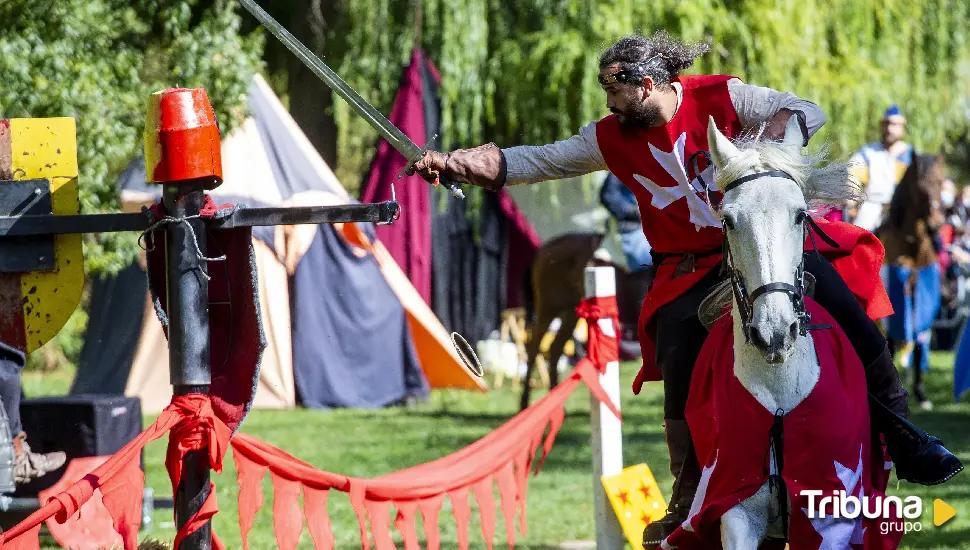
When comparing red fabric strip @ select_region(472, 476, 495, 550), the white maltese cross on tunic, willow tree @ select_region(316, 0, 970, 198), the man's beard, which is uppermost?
willow tree @ select_region(316, 0, 970, 198)

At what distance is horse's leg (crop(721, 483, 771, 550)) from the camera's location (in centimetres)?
368

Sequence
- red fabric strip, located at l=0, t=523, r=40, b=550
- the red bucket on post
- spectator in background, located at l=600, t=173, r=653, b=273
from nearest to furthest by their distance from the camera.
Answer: the red bucket on post, red fabric strip, located at l=0, t=523, r=40, b=550, spectator in background, located at l=600, t=173, r=653, b=273

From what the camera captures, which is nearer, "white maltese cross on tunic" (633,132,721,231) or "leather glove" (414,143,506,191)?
"leather glove" (414,143,506,191)

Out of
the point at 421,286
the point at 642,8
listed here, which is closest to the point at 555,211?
the point at 421,286

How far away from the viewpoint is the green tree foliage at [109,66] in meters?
7.02

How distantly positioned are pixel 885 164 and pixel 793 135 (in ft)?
29.6

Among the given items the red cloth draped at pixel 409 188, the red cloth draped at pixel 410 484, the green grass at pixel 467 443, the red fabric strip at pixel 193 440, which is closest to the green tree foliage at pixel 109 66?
the green grass at pixel 467 443

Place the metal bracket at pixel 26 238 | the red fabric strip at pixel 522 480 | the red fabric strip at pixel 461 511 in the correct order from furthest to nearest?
the red fabric strip at pixel 522 480 → the red fabric strip at pixel 461 511 → the metal bracket at pixel 26 238

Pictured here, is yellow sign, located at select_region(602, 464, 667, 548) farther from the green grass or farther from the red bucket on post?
the red bucket on post

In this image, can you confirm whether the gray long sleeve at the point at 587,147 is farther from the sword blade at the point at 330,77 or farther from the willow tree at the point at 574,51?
the willow tree at the point at 574,51

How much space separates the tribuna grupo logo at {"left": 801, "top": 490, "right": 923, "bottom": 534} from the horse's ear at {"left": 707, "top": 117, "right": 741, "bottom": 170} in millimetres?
978

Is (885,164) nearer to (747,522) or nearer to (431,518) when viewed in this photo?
(431,518)

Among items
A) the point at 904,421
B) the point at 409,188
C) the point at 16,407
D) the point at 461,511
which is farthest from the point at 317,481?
the point at 409,188

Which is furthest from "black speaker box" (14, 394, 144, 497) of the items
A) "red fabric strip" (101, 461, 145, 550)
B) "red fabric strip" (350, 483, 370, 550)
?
"red fabric strip" (101, 461, 145, 550)
